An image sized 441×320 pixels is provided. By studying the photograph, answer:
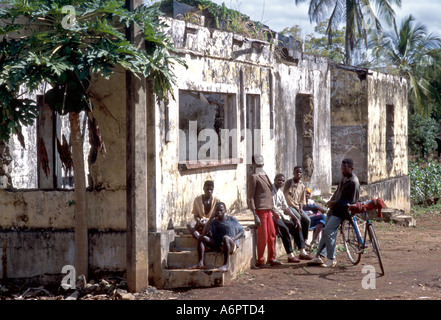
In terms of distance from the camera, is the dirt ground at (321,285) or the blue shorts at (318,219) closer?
the dirt ground at (321,285)

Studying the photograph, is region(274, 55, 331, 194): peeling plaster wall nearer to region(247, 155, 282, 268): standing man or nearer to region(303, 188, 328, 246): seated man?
region(303, 188, 328, 246): seated man

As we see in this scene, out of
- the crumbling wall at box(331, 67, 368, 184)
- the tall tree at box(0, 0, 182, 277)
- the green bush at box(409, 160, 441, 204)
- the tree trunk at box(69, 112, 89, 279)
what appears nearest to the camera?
the tall tree at box(0, 0, 182, 277)

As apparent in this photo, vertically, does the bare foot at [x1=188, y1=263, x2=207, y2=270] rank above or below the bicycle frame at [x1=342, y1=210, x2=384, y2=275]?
below

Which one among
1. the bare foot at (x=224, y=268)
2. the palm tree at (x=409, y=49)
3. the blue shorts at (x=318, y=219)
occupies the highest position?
the palm tree at (x=409, y=49)

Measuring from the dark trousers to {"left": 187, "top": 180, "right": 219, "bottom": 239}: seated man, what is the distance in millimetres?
1509

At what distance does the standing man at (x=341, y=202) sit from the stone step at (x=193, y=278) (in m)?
1.80

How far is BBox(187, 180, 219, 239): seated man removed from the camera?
28.5ft

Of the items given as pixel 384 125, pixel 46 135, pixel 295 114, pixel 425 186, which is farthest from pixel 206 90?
pixel 425 186

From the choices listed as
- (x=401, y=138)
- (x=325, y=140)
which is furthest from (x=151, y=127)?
(x=401, y=138)

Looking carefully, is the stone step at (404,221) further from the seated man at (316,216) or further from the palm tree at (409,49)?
the palm tree at (409,49)

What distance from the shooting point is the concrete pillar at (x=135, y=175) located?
798 cm

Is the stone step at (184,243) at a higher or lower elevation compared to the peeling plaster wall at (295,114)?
lower

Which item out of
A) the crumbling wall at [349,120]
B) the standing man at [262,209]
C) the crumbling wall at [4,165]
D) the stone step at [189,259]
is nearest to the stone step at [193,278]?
the stone step at [189,259]

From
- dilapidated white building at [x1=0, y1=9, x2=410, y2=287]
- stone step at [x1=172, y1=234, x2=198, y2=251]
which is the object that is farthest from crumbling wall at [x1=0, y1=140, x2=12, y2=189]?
stone step at [x1=172, y1=234, x2=198, y2=251]
